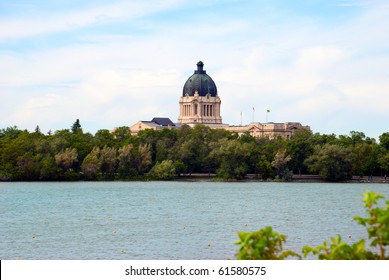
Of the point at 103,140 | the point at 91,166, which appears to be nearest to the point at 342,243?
the point at 91,166

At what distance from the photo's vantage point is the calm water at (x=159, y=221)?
3544 centimetres

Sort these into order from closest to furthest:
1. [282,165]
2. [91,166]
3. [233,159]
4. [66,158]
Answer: [66,158], [233,159], [91,166], [282,165]

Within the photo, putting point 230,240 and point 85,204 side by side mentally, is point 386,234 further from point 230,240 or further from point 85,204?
point 85,204

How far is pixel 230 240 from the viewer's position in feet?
126

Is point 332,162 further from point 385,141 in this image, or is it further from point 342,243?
point 342,243

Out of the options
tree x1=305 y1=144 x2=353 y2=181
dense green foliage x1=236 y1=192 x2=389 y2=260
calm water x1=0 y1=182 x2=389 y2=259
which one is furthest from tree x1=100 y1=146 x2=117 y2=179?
dense green foliage x1=236 y1=192 x2=389 y2=260

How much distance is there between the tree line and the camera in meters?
104

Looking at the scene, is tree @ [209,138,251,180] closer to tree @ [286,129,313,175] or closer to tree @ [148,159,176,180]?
tree @ [148,159,176,180]

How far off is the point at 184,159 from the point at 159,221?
6890 cm

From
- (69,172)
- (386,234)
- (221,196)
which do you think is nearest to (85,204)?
(221,196)

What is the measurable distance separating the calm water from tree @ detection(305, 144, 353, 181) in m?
22.3

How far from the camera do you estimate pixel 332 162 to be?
104 metres

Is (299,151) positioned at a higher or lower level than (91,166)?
higher

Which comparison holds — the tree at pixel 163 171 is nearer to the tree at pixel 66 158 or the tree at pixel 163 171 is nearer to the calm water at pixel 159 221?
the tree at pixel 66 158
